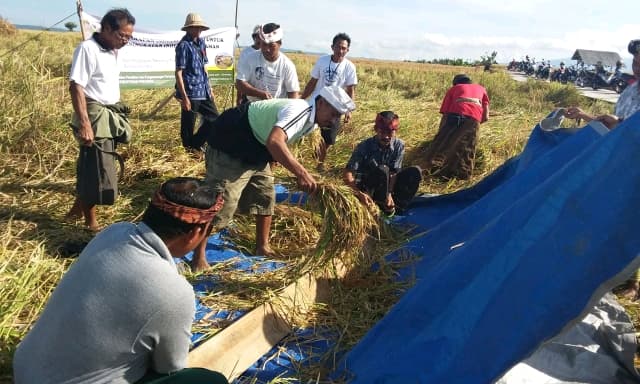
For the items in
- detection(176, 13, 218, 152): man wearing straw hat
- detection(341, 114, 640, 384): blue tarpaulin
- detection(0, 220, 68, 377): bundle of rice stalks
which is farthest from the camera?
detection(176, 13, 218, 152): man wearing straw hat

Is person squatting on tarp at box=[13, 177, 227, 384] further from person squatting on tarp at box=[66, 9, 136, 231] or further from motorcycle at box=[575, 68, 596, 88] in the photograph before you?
motorcycle at box=[575, 68, 596, 88]

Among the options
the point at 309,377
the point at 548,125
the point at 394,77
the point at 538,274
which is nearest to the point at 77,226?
the point at 309,377

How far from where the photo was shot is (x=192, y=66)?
507 cm

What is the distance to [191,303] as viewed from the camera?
149 cm

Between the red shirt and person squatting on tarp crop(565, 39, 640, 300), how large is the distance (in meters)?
1.79

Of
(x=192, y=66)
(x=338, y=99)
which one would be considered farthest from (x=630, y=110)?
(x=192, y=66)

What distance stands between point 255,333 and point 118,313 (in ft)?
3.96

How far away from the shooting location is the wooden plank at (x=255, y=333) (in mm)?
2250

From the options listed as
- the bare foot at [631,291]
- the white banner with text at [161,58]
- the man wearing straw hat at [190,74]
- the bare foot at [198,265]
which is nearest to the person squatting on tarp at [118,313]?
the bare foot at [198,265]

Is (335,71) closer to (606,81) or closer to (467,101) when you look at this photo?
(467,101)

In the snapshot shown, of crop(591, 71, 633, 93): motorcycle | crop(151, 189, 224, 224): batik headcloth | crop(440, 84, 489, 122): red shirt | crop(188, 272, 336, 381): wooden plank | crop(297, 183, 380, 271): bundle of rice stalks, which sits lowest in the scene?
crop(188, 272, 336, 381): wooden plank

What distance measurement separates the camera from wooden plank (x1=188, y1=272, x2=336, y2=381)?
2250 millimetres

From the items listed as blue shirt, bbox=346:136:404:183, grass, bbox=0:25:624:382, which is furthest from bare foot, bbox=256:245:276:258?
blue shirt, bbox=346:136:404:183

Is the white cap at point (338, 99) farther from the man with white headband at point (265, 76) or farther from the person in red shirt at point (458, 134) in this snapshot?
the person in red shirt at point (458, 134)
